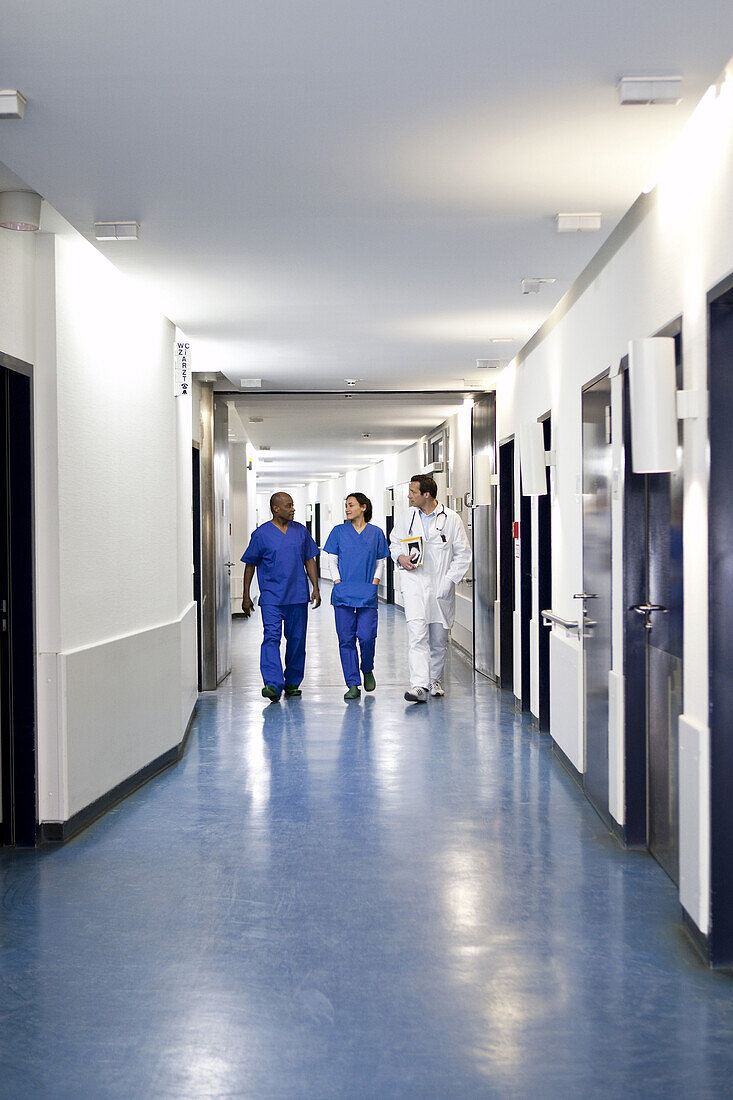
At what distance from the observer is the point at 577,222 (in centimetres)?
436

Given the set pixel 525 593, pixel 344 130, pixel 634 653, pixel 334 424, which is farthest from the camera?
pixel 334 424

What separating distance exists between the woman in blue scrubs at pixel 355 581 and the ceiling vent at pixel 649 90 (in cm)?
561

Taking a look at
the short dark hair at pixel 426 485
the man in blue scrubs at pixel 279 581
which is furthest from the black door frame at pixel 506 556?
the man in blue scrubs at pixel 279 581

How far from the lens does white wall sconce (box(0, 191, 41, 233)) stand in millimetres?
4137

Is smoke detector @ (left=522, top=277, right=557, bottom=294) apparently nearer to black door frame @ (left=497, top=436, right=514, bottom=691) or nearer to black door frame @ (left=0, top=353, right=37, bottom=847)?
black door frame @ (left=0, top=353, right=37, bottom=847)

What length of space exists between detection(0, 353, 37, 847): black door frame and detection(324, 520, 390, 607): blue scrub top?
4.08m

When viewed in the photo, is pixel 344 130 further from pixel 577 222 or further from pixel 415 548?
pixel 415 548

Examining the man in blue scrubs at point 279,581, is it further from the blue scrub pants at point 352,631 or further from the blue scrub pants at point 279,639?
the blue scrub pants at point 352,631

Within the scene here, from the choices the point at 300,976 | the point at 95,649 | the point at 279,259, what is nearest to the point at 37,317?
the point at 279,259

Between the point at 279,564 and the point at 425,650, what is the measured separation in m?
1.31

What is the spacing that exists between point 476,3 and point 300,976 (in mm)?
2683

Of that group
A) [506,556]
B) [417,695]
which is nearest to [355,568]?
[417,695]

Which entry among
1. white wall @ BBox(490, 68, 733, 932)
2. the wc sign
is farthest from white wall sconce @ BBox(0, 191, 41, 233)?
the wc sign

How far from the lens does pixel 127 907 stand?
3.84 meters
